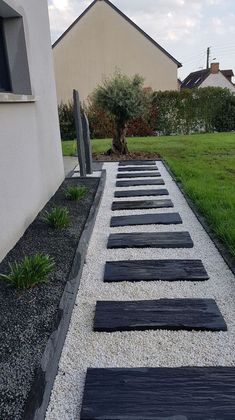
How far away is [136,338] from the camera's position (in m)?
1.97

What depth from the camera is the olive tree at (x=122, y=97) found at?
7.75 m

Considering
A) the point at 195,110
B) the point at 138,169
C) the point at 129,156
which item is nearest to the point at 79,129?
the point at 138,169

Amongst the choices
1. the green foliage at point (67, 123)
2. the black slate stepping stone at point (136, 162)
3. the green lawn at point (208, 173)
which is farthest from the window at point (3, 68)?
the green foliage at point (67, 123)

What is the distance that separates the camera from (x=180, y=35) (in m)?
15.9

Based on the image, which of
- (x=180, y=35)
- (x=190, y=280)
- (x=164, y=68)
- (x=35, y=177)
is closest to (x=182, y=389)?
(x=190, y=280)

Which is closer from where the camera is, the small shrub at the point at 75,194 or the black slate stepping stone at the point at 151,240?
the black slate stepping stone at the point at 151,240

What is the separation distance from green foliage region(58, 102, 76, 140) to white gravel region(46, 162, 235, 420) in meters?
11.6

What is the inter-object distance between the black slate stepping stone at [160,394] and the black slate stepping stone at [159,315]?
0.33 meters

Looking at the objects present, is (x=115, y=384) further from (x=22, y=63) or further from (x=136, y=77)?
(x=136, y=77)

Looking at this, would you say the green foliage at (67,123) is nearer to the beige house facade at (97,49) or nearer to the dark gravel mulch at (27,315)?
the beige house facade at (97,49)

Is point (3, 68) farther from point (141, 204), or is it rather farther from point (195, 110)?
point (195, 110)

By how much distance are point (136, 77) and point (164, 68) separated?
12634 millimetres

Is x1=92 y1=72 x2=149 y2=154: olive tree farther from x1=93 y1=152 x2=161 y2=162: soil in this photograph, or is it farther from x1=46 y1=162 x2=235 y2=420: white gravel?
x1=46 y1=162 x2=235 y2=420: white gravel

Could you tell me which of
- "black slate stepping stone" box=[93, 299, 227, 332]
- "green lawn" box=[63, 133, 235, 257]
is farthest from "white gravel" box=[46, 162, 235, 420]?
"green lawn" box=[63, 133, 235, 257]
